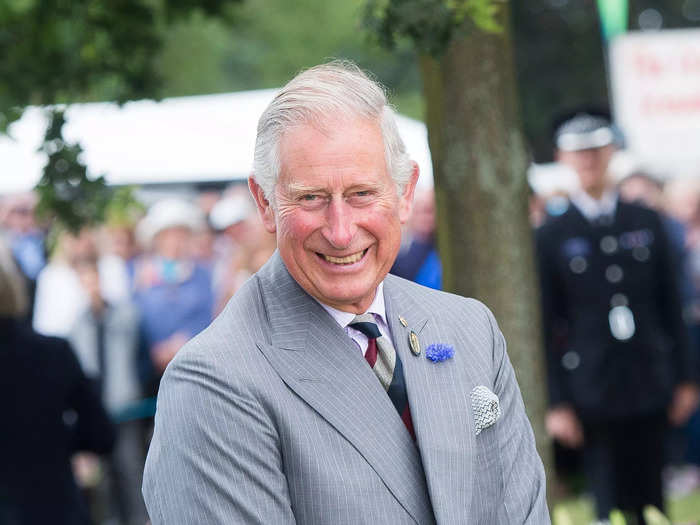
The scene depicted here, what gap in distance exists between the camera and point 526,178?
4.52 m

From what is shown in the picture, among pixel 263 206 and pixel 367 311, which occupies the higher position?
pixel 263 206

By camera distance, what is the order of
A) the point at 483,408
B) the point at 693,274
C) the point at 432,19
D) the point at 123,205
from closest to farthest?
the point at 483,408 < the point at 432,19 < the point at 123,205 < the point at 693,274

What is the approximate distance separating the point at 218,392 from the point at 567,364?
14.2 ft

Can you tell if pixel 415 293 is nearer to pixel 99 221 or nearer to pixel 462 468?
pixel 462 468

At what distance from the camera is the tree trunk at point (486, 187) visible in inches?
173

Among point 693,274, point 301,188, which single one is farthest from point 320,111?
point 693,274

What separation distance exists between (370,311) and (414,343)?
0.12m

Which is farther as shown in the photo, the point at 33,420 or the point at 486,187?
the point at 33,420

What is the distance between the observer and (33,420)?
5.31m

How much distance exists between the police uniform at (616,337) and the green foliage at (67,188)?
2581 millimetres

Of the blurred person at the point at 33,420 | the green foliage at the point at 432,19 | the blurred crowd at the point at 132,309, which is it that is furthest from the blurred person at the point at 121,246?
the green foliage at the point at 432,19

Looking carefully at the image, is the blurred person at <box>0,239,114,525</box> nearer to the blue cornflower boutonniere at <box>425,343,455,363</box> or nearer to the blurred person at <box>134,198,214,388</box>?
the blue cornflower boutonniere at <box>425,343,455,363</box>

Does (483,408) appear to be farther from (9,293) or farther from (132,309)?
(132,309)

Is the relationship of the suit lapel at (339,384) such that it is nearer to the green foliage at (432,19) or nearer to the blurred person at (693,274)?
the green foliage at (432,19)
